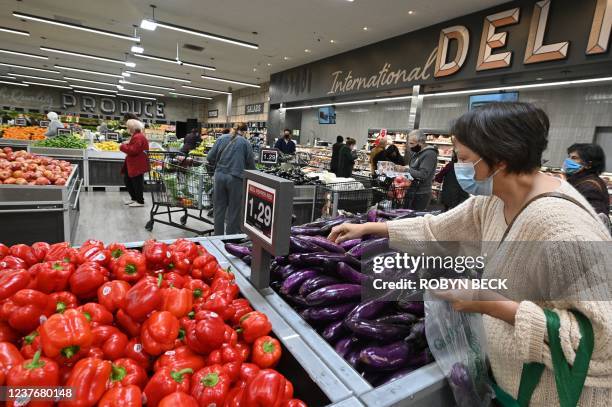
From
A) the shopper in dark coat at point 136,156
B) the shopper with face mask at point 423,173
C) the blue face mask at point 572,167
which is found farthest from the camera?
the shopper in dark coat at point 136,156

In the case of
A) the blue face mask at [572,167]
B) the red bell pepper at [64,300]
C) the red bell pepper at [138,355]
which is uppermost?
the blue face mask at [572,167]

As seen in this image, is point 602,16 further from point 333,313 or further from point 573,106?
point 333,313

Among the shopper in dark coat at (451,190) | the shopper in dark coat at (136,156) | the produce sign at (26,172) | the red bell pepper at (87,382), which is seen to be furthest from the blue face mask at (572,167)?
the shopper in dark coat at (136,156)

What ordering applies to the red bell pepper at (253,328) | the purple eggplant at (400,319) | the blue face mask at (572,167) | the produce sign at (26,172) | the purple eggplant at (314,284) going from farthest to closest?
the produce sign at (26,172), the blue face mask at (572,167), the purple eggplant at (314,284), the purple eggplant at (400,319), the red bell pepper at (253,328)

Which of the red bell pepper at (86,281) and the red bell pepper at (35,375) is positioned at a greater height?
the red bell pepper at (86,281)

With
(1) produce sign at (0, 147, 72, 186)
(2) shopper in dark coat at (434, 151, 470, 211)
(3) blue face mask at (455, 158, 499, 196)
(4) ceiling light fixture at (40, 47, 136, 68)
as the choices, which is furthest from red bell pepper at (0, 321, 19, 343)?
(4) ceiling light fixture at (40, 47, 136, 68)

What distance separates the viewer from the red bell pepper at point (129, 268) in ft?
3.92

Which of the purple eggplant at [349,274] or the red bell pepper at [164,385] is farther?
the purple eggplant at [349,274]

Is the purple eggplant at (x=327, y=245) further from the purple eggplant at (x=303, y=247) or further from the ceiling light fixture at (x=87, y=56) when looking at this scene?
the ceiling light fixture at (x=87, y=56)

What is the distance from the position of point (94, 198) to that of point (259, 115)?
1356cm

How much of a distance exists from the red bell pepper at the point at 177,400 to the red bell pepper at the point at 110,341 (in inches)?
9.9

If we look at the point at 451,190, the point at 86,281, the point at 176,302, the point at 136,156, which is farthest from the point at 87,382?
the point at 136,156

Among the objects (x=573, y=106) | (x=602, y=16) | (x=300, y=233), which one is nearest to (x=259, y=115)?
(x=573, y=106)

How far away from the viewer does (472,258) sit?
1.30m
